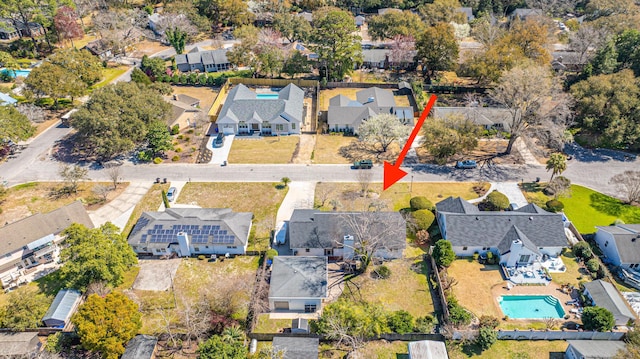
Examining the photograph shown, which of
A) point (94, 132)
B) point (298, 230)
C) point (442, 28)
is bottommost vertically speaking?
point (298, 230)

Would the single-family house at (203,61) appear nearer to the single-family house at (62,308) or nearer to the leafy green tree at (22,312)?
the single-family house at (62,308)

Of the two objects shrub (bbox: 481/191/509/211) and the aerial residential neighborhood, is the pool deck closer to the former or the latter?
the aerial residential neighborhood

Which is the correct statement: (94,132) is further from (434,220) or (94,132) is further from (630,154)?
(630,154)

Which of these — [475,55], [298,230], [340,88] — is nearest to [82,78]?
[340,88]

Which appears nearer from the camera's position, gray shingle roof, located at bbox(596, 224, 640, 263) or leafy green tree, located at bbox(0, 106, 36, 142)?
gray shingle roof, located at bbox(596, 224, 640, 263)

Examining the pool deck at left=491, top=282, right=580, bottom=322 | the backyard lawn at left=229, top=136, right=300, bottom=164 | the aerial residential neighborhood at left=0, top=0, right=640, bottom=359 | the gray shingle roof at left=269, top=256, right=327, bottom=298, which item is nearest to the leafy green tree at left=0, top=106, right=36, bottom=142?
the aerial residential neighborhood at left=0, top=0, right=640, bottom=359

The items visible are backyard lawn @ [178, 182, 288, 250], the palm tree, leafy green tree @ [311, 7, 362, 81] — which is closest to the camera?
backyard lawn @ [178, 182, 288, 250]
